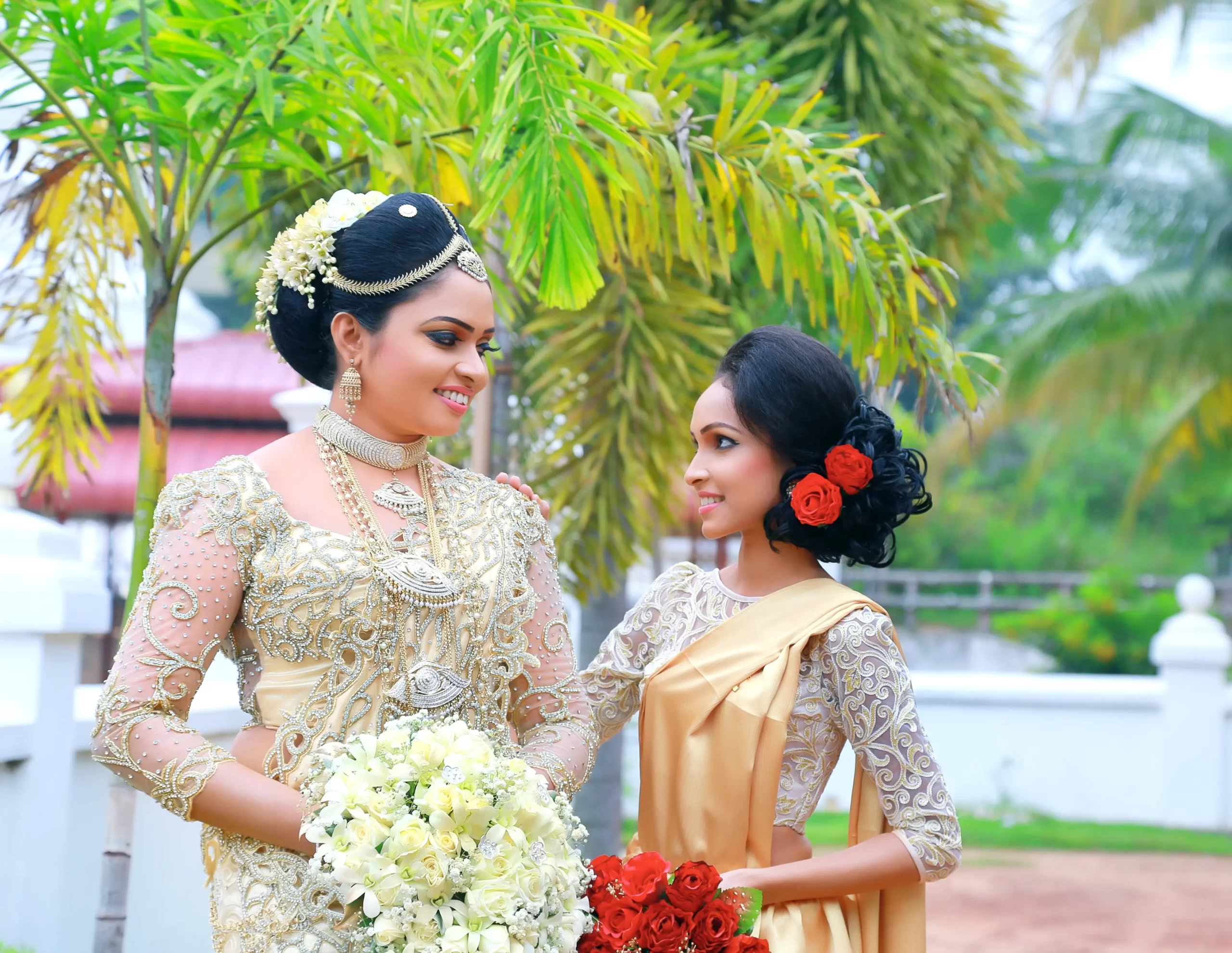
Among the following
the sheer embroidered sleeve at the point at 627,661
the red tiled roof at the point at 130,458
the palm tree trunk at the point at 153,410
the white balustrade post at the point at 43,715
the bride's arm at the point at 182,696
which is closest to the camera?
the bride's arm at the point at 182,696

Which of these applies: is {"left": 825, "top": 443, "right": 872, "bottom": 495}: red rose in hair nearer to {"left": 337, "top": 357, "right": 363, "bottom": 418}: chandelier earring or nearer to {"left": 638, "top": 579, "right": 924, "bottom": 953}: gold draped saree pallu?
{"left": 638, "top": 579, "right": 924, "bottom": 953}: gold draped saree pallu

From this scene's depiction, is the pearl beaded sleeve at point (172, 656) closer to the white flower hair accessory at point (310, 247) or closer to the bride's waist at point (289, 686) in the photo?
the bride's waist at point (289, 686)

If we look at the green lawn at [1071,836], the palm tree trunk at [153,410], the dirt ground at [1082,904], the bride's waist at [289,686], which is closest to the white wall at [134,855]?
the palm tree trunk at [153,410]

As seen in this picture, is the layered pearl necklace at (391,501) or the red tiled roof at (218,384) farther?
the red tiled roof at (218,384)

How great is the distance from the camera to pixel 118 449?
9.44 meters

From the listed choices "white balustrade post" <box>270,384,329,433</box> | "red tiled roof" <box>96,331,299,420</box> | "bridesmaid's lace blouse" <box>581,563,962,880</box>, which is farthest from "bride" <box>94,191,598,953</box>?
"red tiled roof" <box>96,331,299,420</box>

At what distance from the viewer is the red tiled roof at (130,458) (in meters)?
8.84

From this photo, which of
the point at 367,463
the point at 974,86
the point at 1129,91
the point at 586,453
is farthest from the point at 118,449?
the point at 1129,91

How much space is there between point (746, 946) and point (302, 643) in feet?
2.49

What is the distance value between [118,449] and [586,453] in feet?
18.5

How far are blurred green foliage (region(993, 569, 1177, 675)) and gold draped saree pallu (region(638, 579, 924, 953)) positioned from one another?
42.1 ft

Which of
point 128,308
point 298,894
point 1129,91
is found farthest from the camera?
point 1129,91

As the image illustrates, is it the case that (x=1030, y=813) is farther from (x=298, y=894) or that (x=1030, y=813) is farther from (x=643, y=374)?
(x=298, y=894)

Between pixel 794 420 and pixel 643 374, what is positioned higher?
pixel 643 374
